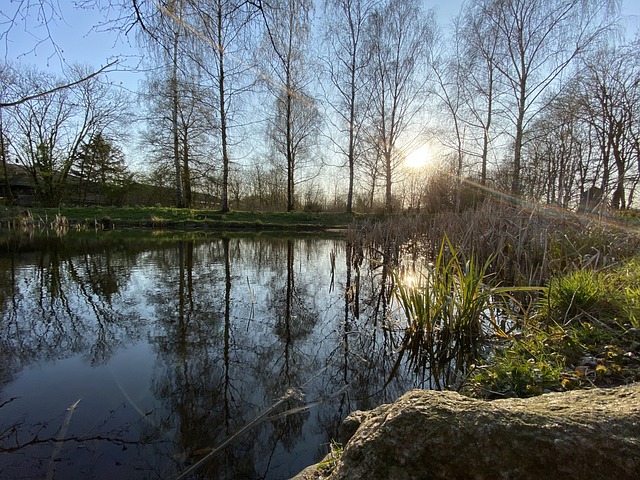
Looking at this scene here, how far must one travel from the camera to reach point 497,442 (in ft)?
2.69

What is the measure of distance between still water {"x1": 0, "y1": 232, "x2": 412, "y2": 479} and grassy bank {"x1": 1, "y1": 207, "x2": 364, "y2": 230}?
10658 millimetres

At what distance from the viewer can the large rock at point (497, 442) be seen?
77 centimetres

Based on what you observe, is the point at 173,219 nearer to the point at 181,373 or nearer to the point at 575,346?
the point at 181,373

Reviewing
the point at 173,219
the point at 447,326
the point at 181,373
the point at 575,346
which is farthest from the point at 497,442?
the point at 173,219

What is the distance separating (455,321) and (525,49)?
15147 millimetres

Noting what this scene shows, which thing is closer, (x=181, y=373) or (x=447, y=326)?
(x=181, y=373)

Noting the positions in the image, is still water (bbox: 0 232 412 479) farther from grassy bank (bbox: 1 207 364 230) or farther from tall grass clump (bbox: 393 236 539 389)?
grassy bank (bbox: 1 207 364 230)

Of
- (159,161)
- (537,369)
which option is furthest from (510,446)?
(159,161)

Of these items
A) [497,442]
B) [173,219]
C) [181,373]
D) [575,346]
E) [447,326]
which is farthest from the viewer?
[173,219]

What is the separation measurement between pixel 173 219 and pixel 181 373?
15.1 metres

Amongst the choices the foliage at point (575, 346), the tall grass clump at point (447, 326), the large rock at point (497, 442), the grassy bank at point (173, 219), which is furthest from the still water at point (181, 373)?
the grassy bank at point (173, 219)

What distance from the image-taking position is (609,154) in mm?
16328

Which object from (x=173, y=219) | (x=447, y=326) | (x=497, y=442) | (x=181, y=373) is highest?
(x=173, y=219)

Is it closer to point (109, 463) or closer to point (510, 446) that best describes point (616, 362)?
point (510, 446)
